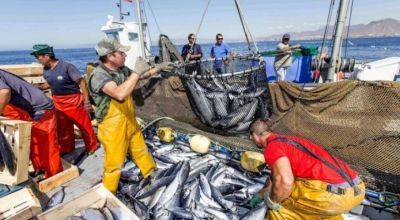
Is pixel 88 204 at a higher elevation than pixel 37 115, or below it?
below

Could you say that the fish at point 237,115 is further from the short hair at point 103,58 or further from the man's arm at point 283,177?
the short hair at point 103,58

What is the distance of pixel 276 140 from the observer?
268 cm

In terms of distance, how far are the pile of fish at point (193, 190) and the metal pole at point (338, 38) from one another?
2.45 metres

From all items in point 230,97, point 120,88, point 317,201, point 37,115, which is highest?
point 120,88

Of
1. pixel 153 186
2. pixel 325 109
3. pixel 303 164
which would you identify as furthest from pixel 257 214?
pixel 325 109

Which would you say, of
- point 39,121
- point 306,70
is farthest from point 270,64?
point 39,121

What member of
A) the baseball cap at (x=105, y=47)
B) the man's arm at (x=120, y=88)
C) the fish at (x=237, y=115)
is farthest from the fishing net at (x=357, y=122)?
the baseball cap at (x=105, y=47)

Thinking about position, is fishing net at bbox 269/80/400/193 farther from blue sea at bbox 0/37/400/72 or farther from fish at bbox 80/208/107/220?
blue sea at bbox 0/37/400/72

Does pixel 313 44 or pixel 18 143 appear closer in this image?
pixel 18 143

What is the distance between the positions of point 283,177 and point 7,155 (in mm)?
3475

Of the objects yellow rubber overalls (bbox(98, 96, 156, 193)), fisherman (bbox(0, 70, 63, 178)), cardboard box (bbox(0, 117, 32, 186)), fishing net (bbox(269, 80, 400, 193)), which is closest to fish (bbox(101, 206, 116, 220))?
yellow rubber overalls (bbox(98, 96, 156, 193))

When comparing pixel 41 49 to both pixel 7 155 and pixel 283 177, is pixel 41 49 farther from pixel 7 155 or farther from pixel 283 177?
pixel 283 177

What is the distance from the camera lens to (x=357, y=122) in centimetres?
383

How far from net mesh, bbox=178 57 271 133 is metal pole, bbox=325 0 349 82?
154 centimetres
